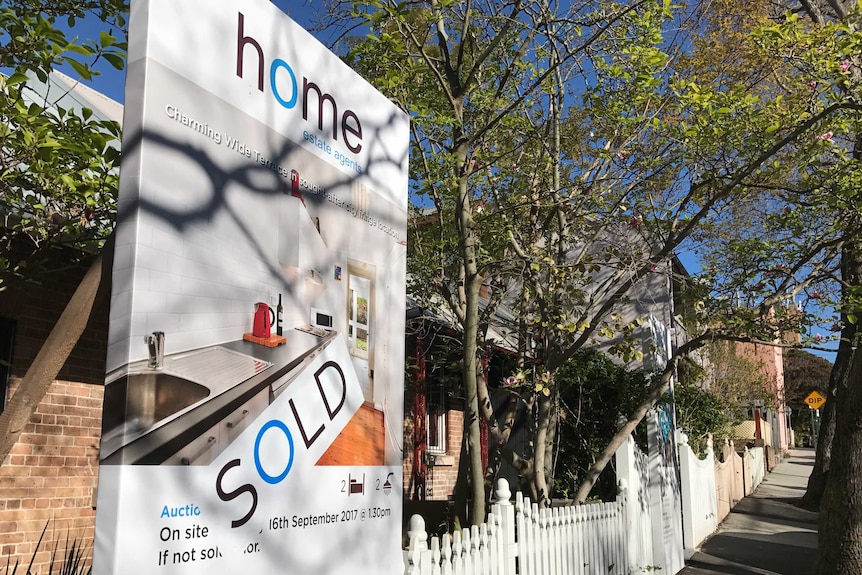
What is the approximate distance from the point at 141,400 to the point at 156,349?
15 cm

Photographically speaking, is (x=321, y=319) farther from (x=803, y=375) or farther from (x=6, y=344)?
(x=803, y=375)

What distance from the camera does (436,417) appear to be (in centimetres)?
1339

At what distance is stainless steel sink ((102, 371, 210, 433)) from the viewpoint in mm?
2055

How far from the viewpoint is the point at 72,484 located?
6652 mm

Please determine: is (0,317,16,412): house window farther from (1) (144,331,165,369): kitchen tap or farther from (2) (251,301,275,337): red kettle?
(1) (144,331,165,369): kitchen tap

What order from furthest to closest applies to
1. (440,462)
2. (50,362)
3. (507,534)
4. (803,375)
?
(803,375) < (440,462) < (507,534) < (50,362)

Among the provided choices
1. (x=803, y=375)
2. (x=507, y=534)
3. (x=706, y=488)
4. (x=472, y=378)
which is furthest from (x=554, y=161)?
(x=803, y=375)

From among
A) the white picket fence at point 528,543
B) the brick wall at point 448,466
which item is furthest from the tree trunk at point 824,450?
the white picket fence at point 528,543

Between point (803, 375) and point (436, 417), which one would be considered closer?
point (436, 417)

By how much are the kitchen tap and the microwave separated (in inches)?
31.2

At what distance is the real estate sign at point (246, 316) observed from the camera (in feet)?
6.95

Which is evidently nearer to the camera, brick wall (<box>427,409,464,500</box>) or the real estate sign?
the real estate sign

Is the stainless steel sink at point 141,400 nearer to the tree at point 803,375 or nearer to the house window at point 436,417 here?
the house window at point 436,417

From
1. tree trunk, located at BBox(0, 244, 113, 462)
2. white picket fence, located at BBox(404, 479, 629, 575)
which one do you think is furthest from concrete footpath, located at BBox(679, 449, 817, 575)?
tree trunk, located at BBox(0, 244, 113, 462)
